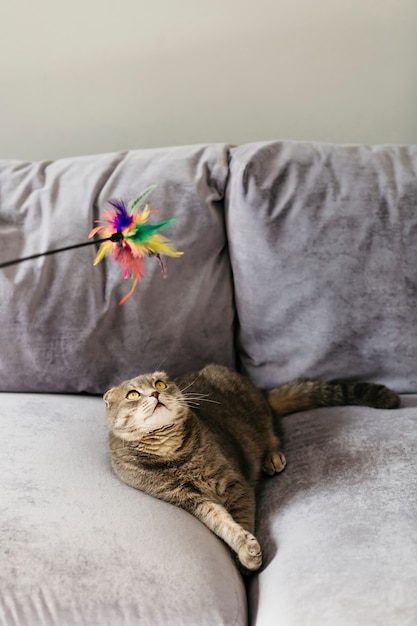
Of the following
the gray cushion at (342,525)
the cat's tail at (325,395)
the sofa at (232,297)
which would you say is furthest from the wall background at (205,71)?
the gray cushion at (342,525)

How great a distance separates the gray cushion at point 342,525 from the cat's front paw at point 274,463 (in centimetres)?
2

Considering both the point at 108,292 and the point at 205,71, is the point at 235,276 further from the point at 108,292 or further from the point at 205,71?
the point at 205,71

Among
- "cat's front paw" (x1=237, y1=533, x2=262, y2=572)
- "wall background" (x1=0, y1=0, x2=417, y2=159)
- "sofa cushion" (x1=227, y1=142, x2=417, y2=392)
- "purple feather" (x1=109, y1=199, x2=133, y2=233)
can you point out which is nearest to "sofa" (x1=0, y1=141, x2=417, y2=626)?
"sofa cushion" (x1=227, y1=142, x2=417, y2=392)

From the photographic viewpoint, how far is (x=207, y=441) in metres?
1.32

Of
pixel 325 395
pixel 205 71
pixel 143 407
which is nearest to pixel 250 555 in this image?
pixel 143 407

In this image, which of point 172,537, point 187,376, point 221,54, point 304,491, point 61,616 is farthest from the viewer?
point 221,54

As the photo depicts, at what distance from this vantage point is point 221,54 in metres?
2.00

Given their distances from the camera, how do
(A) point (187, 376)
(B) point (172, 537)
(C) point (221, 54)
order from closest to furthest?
(B) point (172, 537) → (A) point (187, 376) → (C) point (221, 54)

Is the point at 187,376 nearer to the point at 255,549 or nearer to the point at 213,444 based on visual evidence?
the point at 213,444

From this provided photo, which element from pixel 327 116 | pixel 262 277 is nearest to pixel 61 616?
pixel 262 277

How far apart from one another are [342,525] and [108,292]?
2.77 feet

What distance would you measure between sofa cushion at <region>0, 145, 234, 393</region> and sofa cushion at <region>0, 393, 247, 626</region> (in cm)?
39

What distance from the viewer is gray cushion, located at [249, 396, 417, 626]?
921 millimetres

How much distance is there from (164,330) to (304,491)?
583 mm
